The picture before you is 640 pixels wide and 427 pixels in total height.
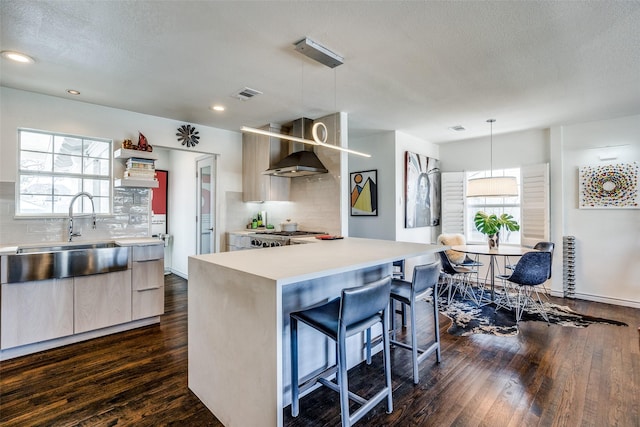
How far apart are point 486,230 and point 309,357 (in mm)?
3328

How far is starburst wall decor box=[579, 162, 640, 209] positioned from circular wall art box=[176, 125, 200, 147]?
5.71 m

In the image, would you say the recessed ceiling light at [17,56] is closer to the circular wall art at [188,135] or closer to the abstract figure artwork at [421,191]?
the circular wall art at [188,135]

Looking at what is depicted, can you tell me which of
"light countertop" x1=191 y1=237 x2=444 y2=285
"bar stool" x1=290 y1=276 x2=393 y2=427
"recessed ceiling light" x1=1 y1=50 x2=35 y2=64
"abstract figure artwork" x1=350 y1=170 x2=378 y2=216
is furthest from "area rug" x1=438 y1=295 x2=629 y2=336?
"recessed ceiling light" x1=1 y1=50 x2=35 y2=64

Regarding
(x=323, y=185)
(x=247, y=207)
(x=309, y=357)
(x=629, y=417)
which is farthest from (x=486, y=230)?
(x=247, y=207)

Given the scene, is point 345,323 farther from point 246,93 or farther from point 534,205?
point 534,205

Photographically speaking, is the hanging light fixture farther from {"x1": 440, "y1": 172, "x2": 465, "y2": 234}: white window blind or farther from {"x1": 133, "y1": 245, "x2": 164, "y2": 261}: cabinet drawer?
{"x1": 133, "y1": 245, "x2": 164, "y2": 261}: cabinet drawer

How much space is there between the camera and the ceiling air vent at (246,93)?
3.25 metres

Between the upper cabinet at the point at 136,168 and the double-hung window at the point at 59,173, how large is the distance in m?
0.23

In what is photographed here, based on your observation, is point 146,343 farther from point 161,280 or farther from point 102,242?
point 102,242

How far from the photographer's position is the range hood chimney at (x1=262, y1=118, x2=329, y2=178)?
4.01 metres

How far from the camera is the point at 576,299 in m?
4.42

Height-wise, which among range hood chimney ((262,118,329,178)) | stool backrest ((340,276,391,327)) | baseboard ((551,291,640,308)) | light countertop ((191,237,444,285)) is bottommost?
baseboard ((551,291,640,308))

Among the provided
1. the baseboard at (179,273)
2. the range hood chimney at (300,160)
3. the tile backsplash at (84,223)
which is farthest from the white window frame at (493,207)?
the baseboard at (179,273)

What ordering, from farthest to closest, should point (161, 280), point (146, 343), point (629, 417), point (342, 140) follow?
point (342, 140)
point (161, 280)
point (146, 343)
point (629, 417)
